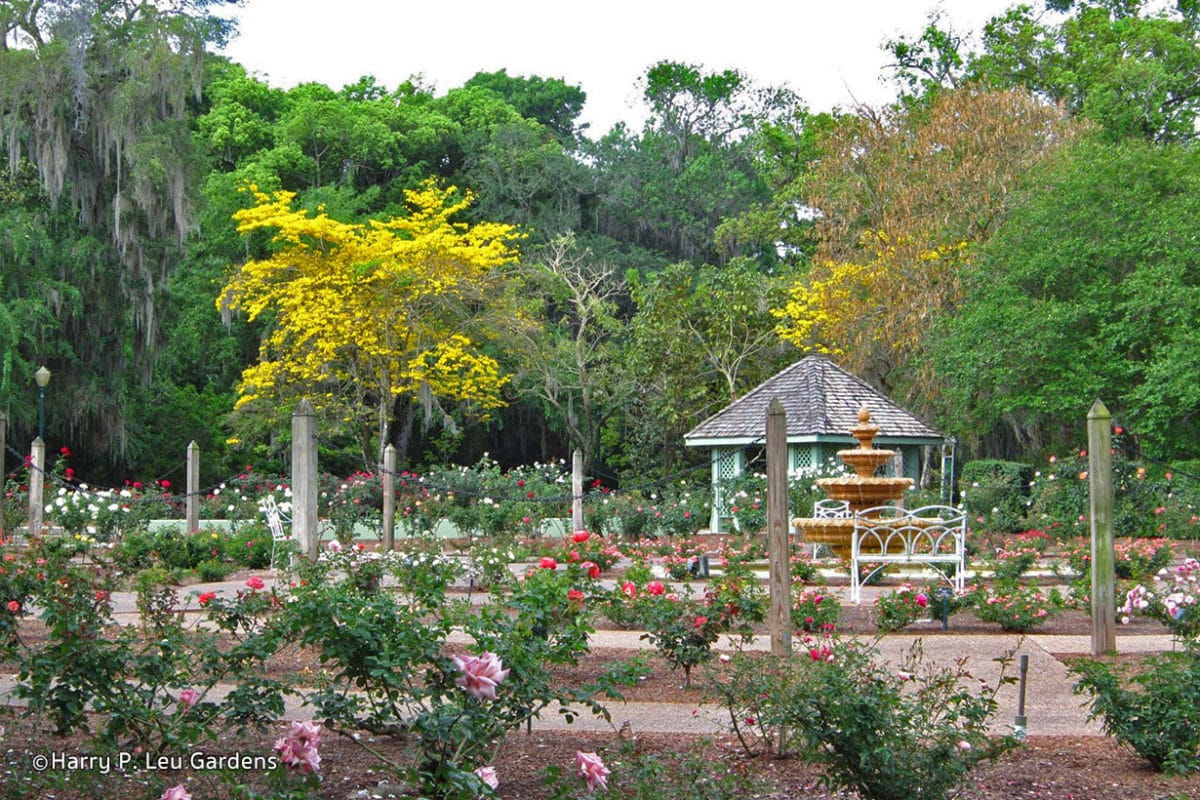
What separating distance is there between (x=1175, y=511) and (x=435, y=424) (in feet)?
67.2

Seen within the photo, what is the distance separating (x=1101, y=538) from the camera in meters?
8.68

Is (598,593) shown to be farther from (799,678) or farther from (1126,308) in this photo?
(1126,308)

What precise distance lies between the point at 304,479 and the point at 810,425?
493 inches

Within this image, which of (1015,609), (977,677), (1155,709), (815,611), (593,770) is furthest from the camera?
(1015,609)

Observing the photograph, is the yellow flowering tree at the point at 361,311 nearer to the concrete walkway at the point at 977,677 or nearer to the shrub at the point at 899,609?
the concrete walkway at the point at 977,677

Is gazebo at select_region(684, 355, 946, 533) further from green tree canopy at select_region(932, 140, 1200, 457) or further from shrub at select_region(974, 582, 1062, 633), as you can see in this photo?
shrub at select_region(974, 582, 1062, 633)

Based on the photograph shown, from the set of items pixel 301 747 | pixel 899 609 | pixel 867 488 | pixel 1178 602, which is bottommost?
pixel 899 609

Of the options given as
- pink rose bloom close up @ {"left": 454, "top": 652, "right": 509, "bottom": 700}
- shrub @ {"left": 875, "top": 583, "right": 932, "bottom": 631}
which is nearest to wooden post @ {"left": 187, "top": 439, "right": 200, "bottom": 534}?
shrub @ {"left": 875, "top": 583, "right": 932, "bottom": 631}

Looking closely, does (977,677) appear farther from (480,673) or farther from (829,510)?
(829,510)

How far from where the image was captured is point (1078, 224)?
2381 cm

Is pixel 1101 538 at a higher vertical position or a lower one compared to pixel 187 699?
higher

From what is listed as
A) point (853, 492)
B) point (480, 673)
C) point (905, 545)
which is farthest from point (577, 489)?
point (480, 673)

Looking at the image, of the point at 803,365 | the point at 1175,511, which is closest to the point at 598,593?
the point at 1175,511

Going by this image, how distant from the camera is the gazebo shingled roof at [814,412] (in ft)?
73.9
